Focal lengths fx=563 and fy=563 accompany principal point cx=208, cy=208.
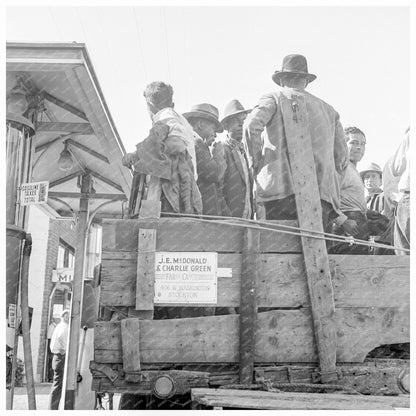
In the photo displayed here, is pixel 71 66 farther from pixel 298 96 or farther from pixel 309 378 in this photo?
pixel 309 378

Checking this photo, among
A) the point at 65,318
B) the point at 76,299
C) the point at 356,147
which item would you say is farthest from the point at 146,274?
the point at 65,318

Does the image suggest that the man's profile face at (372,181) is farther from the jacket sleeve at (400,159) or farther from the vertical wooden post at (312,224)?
the vertical wooden post at (312,224)

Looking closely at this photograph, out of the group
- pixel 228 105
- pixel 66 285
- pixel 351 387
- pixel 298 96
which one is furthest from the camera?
pixel 66 285

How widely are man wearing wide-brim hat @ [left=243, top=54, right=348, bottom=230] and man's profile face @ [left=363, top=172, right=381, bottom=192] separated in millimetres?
2863

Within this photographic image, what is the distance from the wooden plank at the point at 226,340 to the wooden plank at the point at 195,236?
1.40 feet

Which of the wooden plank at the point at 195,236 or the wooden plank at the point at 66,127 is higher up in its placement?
the wooden plank at the point at 66,127

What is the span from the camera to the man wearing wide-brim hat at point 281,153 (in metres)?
3.96

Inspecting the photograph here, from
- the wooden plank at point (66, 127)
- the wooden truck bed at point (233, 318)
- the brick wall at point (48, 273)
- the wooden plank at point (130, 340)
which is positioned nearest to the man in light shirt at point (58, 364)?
the wooden plank at point (66, 127)

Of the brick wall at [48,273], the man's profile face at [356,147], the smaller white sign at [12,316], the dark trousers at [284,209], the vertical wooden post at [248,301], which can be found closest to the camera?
the vertical wooden post at [248,301]

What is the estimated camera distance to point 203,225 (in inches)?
143

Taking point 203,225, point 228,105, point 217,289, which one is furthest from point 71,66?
point 217,289

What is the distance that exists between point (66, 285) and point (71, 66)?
15.6 metres

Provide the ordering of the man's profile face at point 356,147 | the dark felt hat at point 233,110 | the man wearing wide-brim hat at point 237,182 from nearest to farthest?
the man wearing wide-brim hat at point 237,182
the man's profile face at point 356,147
the dark felt hat at point 233,110

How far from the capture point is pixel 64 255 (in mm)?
20969
